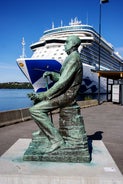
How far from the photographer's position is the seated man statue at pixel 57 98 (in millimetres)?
5121

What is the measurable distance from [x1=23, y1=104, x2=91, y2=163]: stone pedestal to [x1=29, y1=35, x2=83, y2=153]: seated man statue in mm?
Answer: 111

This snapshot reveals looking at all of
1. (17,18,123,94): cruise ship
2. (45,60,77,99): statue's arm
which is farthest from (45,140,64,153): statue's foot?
(17,18,123,94): cruise ship

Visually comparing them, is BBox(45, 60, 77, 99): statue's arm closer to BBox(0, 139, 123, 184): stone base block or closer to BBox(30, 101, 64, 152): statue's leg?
BBox(30, 101, 64, 152): statue's leg

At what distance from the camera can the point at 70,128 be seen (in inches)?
207

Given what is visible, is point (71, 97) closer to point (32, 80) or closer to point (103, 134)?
point (103, 134)

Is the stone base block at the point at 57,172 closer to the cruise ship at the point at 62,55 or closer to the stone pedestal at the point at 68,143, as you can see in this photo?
the stone pedestal at the point at 68,143

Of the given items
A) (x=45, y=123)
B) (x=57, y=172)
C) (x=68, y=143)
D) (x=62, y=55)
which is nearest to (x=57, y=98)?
(x=45, y=123)

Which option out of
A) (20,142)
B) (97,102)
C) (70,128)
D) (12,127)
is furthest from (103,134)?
(97,102)

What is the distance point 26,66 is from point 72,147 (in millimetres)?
29472

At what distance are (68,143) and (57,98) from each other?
0.85 m

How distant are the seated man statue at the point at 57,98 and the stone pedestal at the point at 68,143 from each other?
4.4 inches

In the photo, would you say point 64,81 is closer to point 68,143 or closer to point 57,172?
point 68,143

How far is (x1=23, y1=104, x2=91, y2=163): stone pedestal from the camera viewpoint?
500 cm

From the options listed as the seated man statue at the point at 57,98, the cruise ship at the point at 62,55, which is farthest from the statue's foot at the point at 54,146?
the cruise ship at the point at 62,55
